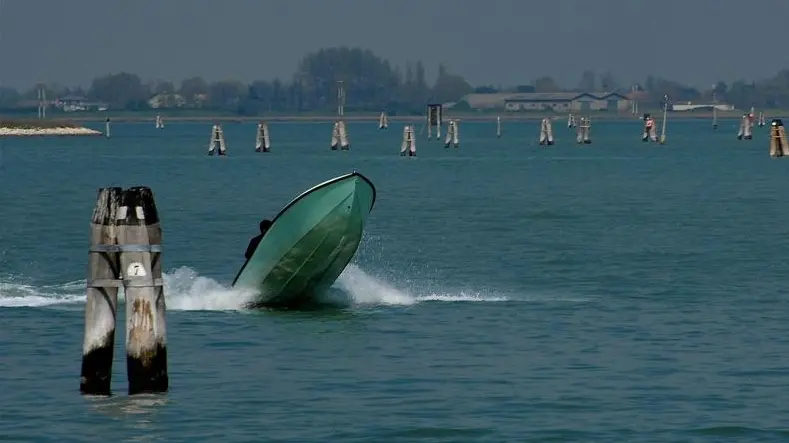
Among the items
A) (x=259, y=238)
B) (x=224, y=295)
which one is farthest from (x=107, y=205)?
(x=224, y=295)

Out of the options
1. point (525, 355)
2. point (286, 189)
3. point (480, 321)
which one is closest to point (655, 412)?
point (525, 355)

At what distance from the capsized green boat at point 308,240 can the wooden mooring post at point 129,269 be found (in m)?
9.51

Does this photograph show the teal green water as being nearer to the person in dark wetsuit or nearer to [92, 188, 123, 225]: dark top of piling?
the person in dark wetsuit

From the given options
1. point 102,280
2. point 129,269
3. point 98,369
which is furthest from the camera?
point 98,369

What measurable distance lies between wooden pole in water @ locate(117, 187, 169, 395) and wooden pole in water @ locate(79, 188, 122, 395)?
0.40 ft

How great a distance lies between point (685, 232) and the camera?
54062 millimetres

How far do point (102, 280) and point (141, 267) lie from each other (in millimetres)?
481

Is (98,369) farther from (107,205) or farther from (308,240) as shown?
(308,240)

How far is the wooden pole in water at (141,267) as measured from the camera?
2091cm

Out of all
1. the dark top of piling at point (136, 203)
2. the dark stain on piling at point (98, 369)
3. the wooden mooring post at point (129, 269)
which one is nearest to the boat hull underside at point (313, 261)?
the dark stain on piling at point (98, 369)

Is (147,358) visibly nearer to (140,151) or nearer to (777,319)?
(777,319)

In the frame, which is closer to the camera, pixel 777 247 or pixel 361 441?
pixel 361 441

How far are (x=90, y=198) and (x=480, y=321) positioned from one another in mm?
49995

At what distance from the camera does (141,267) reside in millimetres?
20922
